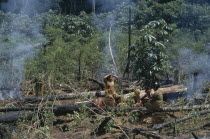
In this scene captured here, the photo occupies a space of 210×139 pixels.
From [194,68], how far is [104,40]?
474 centimetres

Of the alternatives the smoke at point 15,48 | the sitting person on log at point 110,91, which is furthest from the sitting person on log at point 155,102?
the smoke at point 15,48

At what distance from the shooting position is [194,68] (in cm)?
1281

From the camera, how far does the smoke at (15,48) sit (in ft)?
35.4

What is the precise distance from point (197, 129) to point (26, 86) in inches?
251

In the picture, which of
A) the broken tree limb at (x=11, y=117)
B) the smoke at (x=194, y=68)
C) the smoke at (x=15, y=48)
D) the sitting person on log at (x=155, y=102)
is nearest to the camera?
the broken tree limb at (x=11, y=117)

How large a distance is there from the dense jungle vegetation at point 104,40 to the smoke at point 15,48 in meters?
0.04

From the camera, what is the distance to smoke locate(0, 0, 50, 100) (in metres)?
10.8

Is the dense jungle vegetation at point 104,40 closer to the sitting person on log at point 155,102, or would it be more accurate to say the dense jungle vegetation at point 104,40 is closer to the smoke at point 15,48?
the smoke at point 15,48

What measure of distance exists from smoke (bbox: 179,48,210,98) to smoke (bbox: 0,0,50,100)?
5.35 metres

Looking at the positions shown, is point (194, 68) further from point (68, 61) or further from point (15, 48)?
point (15, 48)

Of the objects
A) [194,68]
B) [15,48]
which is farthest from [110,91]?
[15,48]

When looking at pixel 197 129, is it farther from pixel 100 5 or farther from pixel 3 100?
pixel 100 5

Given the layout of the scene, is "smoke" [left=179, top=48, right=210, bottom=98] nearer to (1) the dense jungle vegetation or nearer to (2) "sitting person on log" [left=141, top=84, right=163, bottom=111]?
(1) the dense jungle vegetation

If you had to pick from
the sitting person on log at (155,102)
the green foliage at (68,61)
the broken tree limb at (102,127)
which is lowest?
the broken tree limb at (102,127)
